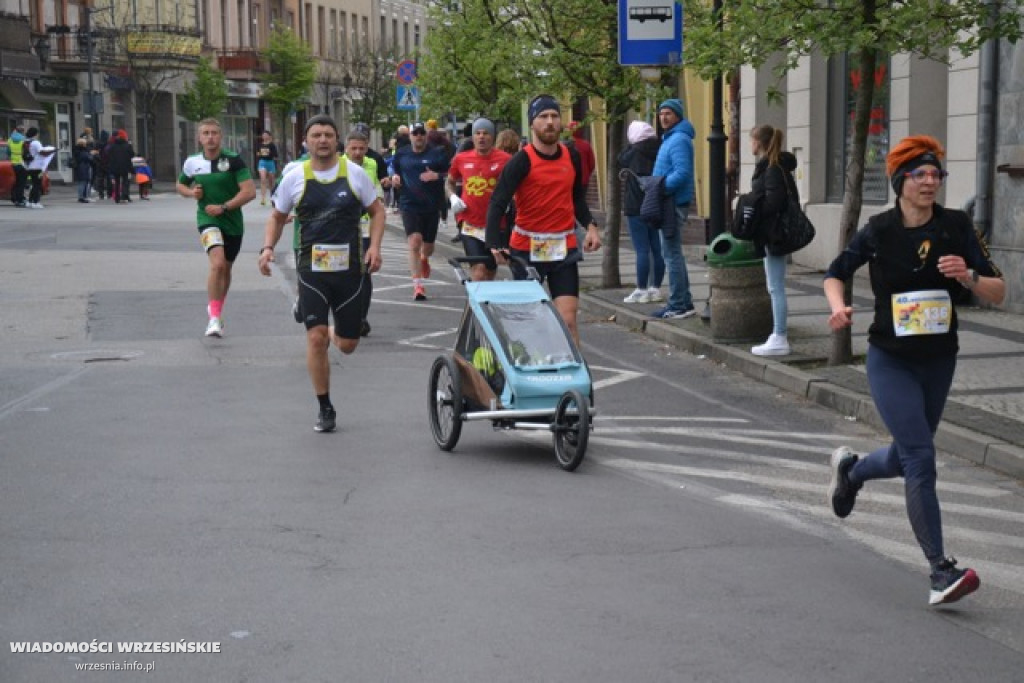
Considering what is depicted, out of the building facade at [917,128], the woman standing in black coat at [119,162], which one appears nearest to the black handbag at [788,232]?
the building facade at [917,128]

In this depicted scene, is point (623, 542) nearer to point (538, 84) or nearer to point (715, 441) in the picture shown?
point (715, 441)

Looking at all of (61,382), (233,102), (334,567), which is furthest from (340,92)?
(334,567)

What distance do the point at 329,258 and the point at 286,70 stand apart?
2718 inches

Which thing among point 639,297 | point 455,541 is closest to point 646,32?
point 639,297

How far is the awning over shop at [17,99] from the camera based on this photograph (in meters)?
55.9

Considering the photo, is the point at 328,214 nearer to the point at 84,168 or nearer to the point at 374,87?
the point at 84,168

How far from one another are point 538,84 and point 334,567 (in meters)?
14.3

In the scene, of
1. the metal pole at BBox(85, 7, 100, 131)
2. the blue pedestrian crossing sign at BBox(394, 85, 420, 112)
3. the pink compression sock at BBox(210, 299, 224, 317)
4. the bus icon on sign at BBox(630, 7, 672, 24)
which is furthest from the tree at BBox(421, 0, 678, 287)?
the metal pole at BBox(85, 7, 100, 131)

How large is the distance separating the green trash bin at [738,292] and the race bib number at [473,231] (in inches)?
78.4

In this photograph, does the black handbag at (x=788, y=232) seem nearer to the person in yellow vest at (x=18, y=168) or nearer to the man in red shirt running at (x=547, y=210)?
the man in red shirt running at (x=547, y=210)

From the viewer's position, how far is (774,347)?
1307 cm

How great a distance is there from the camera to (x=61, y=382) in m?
12.0

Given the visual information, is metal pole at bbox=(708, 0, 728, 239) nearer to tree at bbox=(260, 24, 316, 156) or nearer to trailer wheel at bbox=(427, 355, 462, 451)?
trailer wheel at bbox=(427, 355, 462, 451)

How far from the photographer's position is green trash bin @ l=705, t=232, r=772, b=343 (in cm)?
1380
